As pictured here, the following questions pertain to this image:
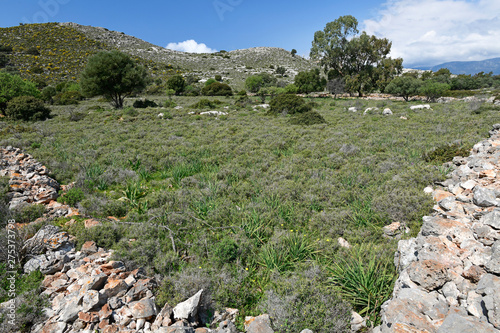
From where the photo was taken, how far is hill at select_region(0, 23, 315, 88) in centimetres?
5644

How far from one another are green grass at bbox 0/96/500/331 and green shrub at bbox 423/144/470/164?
0.37ft

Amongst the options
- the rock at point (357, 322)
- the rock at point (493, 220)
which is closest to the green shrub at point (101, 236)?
the rock at point (357, 322)

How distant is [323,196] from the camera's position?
7633 millimetres

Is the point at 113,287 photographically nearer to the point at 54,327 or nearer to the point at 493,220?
the point at 54,327

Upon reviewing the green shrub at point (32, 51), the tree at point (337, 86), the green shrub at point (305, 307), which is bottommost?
the green shrub at point (305, 307)

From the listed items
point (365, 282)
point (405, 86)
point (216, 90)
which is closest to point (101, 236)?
point (365, 282)

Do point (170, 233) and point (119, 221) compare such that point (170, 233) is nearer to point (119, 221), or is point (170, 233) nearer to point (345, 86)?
point (119, 221)

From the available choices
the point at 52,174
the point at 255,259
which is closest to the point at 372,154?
the point at 255,259

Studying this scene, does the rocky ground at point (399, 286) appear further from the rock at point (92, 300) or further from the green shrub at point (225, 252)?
the green shrub at point (225, 252)

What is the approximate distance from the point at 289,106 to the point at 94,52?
6984 centimetres

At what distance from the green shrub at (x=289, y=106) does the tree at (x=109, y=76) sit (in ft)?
59.0

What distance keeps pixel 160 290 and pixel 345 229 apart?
456 centimetres

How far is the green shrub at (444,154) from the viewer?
9203 millimetres

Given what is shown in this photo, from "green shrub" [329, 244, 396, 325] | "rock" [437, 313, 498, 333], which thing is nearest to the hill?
"green shrub" [329, 244, 396, 325]
